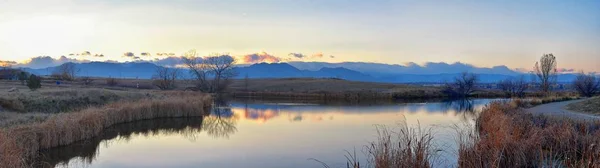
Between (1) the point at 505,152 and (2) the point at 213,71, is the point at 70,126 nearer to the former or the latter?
(1) the point at 505,152

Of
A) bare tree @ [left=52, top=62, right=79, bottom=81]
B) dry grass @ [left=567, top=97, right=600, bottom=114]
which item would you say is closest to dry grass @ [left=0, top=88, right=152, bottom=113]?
dry grass @ [left=567, top=97, right=600, bottom=114]

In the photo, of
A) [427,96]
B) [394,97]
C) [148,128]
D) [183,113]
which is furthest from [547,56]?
[148,128]

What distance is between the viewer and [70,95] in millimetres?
32656

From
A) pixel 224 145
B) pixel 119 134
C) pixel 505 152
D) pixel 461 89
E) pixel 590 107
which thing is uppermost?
pixel 461 89

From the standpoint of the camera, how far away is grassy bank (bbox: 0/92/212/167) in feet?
39.0

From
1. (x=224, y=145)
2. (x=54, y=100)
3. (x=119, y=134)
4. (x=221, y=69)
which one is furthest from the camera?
(x=221, y=69)

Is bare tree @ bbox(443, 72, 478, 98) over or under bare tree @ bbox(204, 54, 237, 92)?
under

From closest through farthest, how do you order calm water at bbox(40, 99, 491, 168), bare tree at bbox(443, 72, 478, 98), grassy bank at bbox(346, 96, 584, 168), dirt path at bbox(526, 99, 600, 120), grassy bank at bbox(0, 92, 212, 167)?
1. grassy bank at bbox(346, 96, 584, 168)
2. grassy bank at bbox(0, 92, 212, 167)
3. calm water at bbox(40, 99, 491, 168)
4. dirt path at bbox(526, 99, 600, 120)
5. bare tree at bbox(443, 72, 478, 98)

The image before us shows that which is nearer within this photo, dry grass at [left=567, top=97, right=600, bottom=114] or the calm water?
the calm water

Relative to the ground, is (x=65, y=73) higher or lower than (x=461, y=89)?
higher

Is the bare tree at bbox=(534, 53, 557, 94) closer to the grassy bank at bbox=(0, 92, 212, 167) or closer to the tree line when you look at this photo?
the tree line

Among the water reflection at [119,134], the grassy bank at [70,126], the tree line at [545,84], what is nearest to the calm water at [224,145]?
the water reflection at [119,134]

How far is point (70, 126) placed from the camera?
1839cm

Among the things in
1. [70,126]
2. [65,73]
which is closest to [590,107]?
[70,126]
